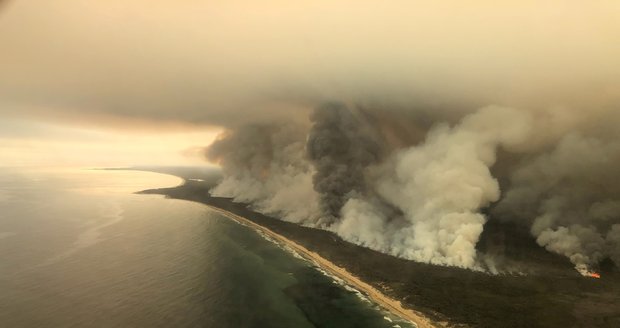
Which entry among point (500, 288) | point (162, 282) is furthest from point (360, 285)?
point (162, 282)

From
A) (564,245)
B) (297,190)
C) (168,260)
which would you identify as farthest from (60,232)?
(564,245)

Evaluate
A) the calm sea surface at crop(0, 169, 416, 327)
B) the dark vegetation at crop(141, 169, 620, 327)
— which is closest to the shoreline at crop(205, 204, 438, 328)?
the dark vegetation at crop(141, 169, 620, 327)

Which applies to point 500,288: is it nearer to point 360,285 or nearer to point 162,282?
point 360,285

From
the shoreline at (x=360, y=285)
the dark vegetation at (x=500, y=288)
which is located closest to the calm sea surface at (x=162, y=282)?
the shoreline at (x=360, y=285)

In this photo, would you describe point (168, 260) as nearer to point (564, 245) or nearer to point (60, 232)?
point (60, 232)

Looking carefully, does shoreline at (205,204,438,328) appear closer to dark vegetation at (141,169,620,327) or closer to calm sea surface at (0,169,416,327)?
dark vegetation at (141,169,620,327)

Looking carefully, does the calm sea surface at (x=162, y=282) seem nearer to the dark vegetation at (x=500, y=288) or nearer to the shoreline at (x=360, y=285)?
the shoreline at (x=360, y=285)
